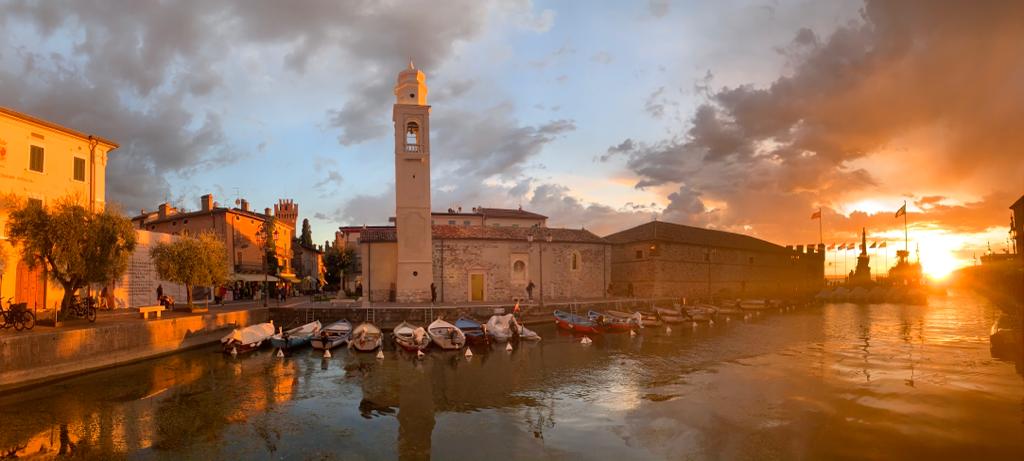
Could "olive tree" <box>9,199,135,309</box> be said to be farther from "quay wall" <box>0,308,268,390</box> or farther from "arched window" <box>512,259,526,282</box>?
"arched window" <box>512,259,526,282</box>

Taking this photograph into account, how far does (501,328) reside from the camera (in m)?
30.2

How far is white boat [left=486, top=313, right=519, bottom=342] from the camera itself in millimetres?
29812

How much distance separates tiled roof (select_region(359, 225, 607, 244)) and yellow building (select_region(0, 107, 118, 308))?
16682mm

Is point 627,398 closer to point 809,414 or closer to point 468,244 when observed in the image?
point 809,414

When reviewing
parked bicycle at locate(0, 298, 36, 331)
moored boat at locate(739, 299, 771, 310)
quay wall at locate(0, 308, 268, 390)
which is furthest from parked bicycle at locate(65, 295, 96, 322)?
moored boat at locate(739, 299, 771, 310)

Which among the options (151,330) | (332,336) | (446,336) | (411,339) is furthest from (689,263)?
(151,330)

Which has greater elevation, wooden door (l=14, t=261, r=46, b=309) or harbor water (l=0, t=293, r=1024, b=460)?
wooden door (l=14, t=261, r=46, b=309)

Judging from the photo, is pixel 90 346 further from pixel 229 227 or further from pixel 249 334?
pixel 229 227

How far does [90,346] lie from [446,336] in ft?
49.9

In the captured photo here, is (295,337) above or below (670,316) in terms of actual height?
above

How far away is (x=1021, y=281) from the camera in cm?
3509

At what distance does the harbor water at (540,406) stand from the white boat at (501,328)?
135 inches

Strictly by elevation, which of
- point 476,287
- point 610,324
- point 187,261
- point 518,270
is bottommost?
point 610,324

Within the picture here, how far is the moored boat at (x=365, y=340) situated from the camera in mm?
26522
